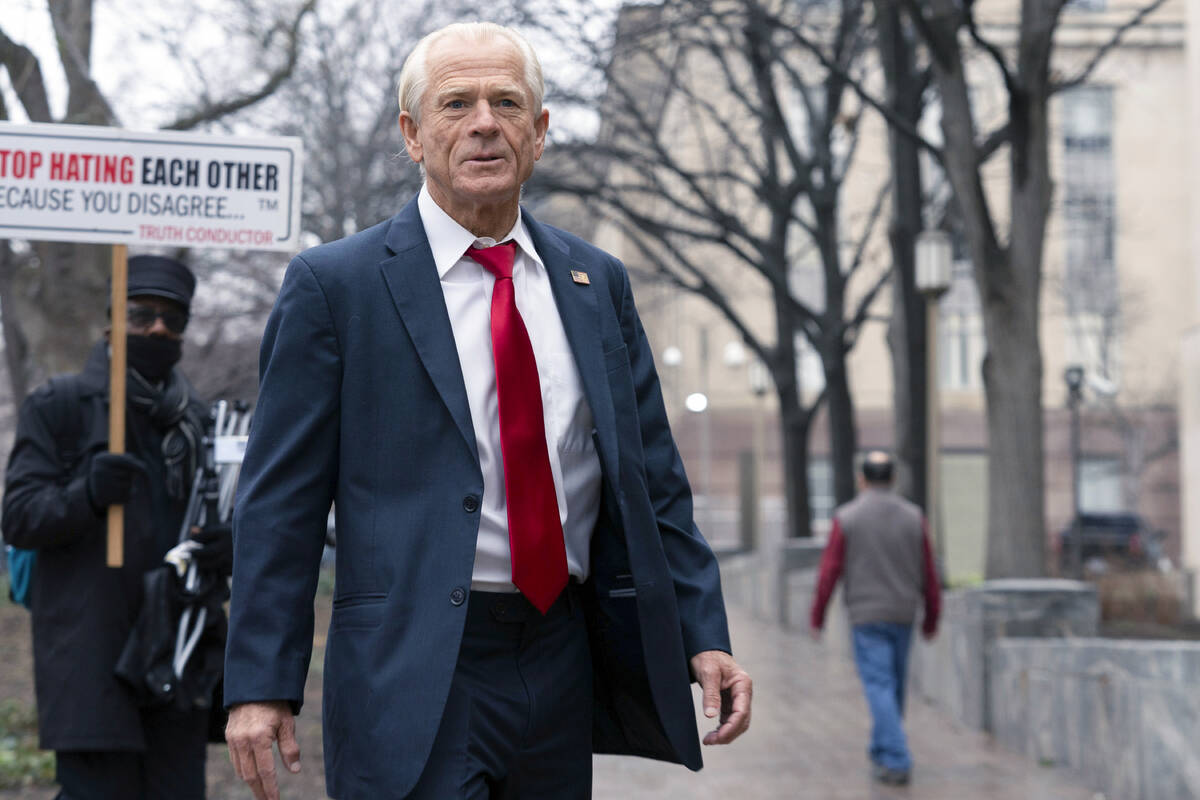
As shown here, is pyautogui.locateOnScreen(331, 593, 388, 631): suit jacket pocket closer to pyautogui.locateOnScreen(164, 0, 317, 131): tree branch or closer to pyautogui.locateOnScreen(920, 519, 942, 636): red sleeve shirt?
pyautogui.locateOnScreen(920, 519, 942, 636): red sleeve shirt

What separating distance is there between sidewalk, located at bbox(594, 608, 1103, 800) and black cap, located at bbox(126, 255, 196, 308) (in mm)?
4436

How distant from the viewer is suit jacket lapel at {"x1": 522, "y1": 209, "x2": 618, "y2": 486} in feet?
9.66

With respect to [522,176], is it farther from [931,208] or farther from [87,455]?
[931,208]

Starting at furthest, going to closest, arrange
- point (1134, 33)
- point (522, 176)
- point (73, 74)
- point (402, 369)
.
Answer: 1. point (1134, 33)
2. point (73, 74)
3. point (522, 176)
4. point (402, 369)

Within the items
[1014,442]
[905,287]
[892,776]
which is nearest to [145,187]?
[892,776]

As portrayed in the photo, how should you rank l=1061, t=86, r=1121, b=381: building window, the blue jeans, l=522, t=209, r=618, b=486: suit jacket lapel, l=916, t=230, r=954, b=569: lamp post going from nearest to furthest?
l=522, t=209, r=618, b=486: suit jacket lapel
the blue jeans
l=916, t=230, r=954, b=569: lamp post
l=1061, t=86, r=1121, b=381: building window

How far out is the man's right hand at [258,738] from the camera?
2641 mm

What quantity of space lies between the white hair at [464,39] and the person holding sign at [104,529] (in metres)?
2.08

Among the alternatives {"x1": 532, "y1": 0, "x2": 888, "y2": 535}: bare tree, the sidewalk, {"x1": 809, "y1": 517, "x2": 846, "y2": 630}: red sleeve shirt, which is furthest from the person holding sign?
{"x1": 532, "y1": 0, "x2": 888, "y2": 535}: bare tree

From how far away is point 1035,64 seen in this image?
11.6 meters

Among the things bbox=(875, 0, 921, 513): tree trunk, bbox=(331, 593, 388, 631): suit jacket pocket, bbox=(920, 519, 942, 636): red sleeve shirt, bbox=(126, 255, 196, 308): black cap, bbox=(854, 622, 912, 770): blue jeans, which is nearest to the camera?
bbox=(331, 593, 388, 631): suit jacket pocket

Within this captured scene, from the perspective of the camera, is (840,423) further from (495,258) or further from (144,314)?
(495,258)

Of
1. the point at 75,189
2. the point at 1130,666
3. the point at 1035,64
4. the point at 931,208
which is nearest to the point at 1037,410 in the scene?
the point at 1035,64

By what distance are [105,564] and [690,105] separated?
1771cm
